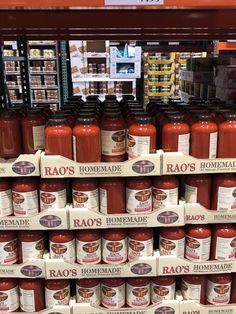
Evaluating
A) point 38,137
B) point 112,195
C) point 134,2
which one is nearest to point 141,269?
point 112,195

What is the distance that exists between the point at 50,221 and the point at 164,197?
428 millimetres

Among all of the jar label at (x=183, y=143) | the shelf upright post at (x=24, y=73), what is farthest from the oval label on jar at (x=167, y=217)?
the shelf upright post at (x=24, y=73)

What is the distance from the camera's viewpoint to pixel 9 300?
1521mm

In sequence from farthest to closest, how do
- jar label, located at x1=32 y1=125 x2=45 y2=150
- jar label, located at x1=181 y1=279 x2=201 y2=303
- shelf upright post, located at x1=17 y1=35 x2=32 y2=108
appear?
shelf upright post, located at x1=17 y1=35 x2=32 y2=108 < jar label, located at x1=181 y1=279 x2=201 y2=303 < jar label, located at x1=32 y1=125 x2=45 y2=150

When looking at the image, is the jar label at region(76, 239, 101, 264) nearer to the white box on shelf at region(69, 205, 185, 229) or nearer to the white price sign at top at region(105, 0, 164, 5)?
the white box on shelf at region(69, 205, 185, 229)

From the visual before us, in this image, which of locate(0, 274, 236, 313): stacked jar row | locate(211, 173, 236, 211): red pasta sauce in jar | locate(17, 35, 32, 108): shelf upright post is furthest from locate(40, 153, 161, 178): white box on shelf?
locate(17, 35, 32, 108): shelf upright post

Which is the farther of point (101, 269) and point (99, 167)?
point (101, 269)

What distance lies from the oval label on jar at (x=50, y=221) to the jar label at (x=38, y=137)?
263 mm

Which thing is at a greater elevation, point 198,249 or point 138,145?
point 138,145

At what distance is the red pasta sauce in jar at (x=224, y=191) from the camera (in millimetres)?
1403

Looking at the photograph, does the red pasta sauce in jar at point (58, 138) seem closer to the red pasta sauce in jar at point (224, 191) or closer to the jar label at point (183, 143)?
the jar label at point (183, 143)

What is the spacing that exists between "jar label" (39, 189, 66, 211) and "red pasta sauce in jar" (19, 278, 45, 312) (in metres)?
0.32

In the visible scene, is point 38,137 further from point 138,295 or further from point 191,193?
point 138,295

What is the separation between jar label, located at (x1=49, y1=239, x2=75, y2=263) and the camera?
146cm
